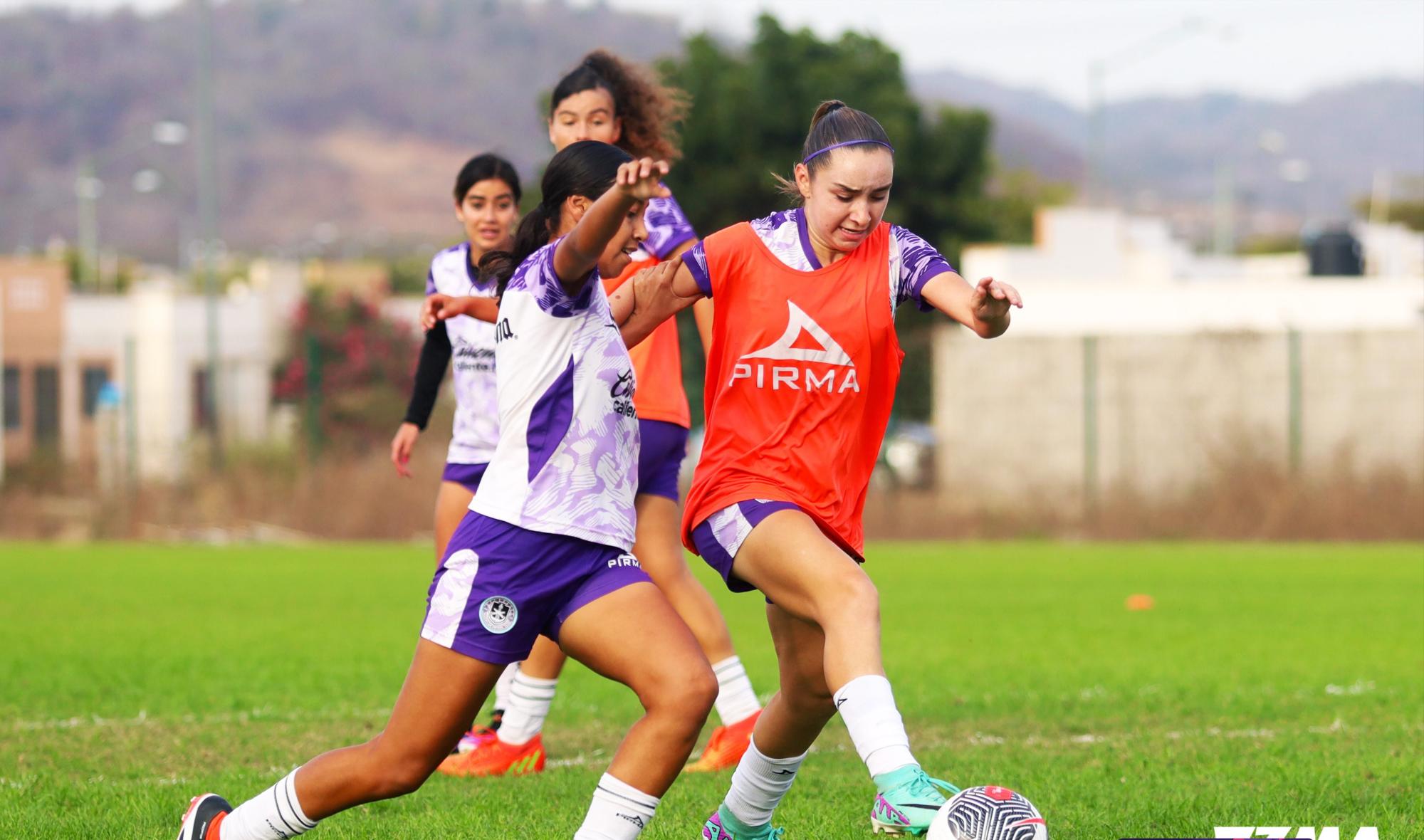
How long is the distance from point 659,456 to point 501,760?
1.29 meters

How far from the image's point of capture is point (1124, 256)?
50.2m

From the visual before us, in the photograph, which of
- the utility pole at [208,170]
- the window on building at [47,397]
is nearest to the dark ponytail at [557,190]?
the utility pole at [208,170]

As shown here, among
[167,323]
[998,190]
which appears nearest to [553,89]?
[167,323]

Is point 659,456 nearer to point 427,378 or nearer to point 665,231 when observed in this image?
point 665,231

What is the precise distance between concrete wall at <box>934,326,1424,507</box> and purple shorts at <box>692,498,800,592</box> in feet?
59.9

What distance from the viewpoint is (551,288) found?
14.3ft

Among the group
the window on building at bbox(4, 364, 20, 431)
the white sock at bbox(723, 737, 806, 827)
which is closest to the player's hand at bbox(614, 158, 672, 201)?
the white sock at bbox(723, 737, 806, 827)

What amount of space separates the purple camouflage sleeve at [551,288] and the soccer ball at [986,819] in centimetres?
152

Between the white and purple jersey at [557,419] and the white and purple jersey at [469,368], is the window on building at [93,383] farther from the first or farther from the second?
the white and purple jersey at [557,419]

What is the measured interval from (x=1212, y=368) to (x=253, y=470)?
1386 centimetres

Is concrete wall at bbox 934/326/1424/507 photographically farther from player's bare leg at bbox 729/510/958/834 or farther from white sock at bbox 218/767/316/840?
white sock at bbox 218/767/316/840

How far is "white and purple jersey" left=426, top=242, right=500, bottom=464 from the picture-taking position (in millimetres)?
6895

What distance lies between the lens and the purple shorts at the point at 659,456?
21.2ft

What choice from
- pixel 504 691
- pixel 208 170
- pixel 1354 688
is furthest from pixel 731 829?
pixel 208 170
